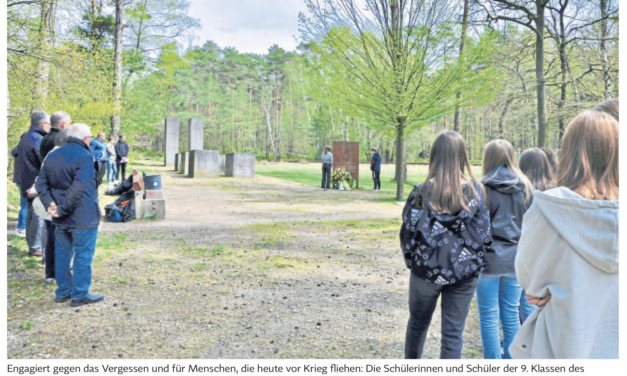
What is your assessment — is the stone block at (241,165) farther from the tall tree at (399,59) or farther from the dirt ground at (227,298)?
the dirt ground at (227,298)

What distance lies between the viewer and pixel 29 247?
22.1 ft

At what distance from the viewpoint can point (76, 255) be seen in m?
4.81

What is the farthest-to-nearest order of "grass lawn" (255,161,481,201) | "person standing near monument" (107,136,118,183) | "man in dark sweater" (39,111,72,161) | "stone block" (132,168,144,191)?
"grass lawn" (255,161,481,201), "person standing near monument" (107,136,118,183), "stone block" (132,168,144,191), "man in dark sweater" (39,111,72,161)

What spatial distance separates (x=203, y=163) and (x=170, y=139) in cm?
953

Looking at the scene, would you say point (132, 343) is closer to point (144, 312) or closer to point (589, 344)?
point (144, 312)

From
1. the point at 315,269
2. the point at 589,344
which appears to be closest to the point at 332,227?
the point at 315,269

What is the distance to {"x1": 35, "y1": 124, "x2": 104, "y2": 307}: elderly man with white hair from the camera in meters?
4.71

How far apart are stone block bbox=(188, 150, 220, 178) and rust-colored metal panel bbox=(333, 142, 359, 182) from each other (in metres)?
6.63

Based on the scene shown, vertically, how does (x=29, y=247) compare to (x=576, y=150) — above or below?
below

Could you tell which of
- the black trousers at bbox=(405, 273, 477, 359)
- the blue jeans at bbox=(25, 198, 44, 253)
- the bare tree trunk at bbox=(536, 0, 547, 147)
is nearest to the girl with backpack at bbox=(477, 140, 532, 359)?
the black trousers at bbox=(405, 273, 477, 359)

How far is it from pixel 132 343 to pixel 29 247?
370 cm

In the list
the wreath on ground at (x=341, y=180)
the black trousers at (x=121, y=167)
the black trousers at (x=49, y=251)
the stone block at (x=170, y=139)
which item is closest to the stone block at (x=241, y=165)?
the black trousers at (x=121, y=167)

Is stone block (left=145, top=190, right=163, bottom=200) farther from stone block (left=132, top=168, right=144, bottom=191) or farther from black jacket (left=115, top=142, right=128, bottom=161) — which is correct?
black jacket (left=115, top=142, right=128, bottom=161)

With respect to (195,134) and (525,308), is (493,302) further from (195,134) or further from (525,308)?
(195,134)
